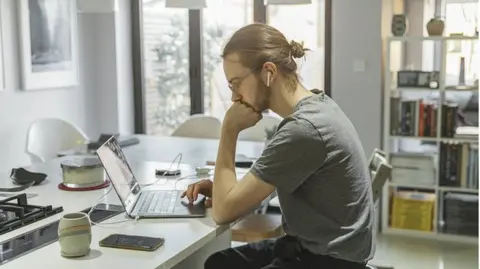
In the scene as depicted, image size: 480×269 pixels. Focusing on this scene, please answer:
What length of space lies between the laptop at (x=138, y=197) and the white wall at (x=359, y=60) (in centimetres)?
255

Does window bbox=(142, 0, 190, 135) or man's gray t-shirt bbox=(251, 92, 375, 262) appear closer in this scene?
man's gray t-shirt bbox=(251, 92, 375, 262)

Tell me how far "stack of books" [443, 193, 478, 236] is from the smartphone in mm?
3070

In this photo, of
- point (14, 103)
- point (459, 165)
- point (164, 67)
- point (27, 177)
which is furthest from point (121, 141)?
point (459, 165)

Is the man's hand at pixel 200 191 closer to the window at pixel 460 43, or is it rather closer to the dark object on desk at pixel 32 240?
the dark object on desk at pixel 32 240

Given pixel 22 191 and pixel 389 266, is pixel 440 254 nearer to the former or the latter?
pixel 389 266

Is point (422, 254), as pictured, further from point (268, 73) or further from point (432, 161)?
point (268, 73)

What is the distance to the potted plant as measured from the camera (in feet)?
13.8

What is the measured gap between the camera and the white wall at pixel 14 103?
423 centimetres

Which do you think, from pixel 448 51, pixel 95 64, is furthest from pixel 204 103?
pixel 448 51

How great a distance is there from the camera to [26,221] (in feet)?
6.26

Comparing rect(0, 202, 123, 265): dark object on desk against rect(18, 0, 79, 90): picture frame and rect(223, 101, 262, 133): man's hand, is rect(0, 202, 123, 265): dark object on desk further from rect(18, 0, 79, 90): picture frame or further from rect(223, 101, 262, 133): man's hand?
rect(18, 0, 79, 90): picture frame

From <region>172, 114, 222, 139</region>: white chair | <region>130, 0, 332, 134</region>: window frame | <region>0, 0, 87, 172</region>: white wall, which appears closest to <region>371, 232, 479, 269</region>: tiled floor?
<region>172, 114, 222, 139</region>: white chair

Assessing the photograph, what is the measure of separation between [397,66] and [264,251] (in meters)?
3.08

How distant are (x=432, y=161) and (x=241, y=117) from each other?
270 cm
